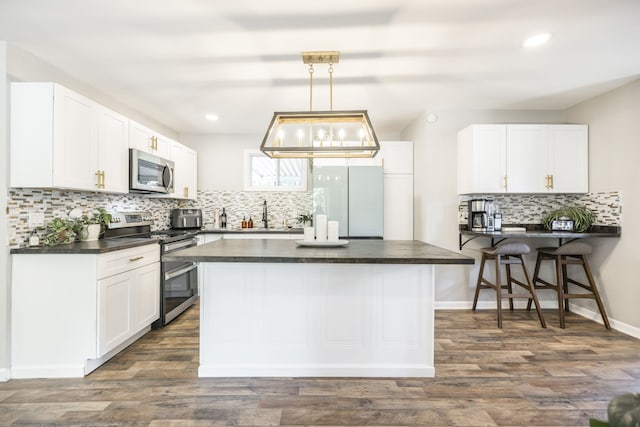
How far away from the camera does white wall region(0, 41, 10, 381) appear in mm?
2260

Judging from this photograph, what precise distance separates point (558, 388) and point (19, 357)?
385 cm

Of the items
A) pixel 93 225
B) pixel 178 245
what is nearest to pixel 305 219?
pixel 178 245

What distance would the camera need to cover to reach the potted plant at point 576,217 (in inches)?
143

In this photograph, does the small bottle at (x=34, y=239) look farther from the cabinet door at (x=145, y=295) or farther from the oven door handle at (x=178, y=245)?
the oven door handle at (x=178, y=245)

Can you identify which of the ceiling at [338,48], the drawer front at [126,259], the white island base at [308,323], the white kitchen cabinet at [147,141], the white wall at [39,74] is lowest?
the white island base at [308,323]

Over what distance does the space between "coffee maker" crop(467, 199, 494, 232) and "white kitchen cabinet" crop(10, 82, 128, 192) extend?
3958 millimetres

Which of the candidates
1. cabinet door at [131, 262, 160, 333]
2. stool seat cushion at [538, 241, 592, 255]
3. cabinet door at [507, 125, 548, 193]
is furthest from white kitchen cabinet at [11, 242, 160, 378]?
stool seat cushion at [538, 241, 592, 255]

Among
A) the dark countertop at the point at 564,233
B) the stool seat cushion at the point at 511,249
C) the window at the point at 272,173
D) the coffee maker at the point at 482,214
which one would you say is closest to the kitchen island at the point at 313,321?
the stool seat cushion at the point at 511,249

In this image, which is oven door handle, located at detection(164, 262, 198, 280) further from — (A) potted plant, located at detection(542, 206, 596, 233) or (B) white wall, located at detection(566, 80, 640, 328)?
(B) white wall, located at detection(566, 80, 640, 328)

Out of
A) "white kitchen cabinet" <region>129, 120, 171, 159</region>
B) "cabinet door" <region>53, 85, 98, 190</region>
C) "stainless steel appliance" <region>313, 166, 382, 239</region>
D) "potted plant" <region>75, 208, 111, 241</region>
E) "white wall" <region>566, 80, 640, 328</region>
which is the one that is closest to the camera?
"cabinet door" <region>53, 85, 98, 190</region>

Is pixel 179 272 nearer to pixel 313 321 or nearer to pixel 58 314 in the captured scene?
pixel 58 314

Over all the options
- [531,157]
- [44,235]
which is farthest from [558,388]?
[44,235]

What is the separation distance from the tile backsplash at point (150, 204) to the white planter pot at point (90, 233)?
207 mm

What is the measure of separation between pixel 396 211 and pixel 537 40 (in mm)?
2397
